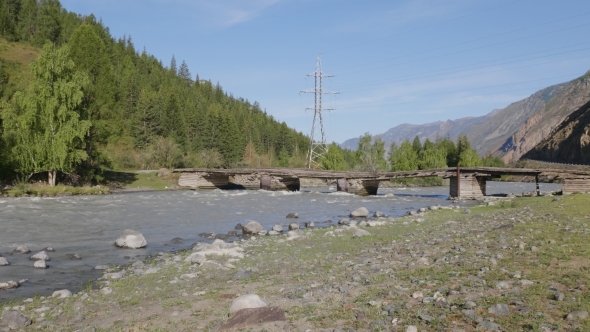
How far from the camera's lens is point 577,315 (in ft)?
19.4

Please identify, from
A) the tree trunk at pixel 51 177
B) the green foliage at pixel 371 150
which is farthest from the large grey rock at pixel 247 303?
the green foliage at pixel 371 150

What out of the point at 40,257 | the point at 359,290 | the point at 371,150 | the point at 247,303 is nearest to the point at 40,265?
the point at 40,257

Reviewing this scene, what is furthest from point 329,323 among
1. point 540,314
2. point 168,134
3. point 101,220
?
point 168,134

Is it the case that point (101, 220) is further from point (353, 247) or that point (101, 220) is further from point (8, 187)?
point (8, 187)

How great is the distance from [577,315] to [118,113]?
9185 cm

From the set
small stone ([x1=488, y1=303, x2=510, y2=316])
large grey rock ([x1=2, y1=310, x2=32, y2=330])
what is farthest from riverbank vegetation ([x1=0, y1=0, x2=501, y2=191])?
small stone ([x1=488, y1=303, x2=510, y2=316])

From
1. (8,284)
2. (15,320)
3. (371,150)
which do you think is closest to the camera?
(15,320)

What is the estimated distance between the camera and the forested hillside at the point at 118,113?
51.4 meters

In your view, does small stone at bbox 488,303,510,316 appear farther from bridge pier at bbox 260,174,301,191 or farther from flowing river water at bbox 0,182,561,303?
bridge pier at bbox 260,174,301,191

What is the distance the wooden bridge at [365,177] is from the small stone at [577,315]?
39.6 meters

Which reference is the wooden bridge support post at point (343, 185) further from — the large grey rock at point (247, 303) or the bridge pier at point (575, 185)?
the large grey rock at point (247, 303)

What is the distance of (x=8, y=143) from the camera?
45.9m

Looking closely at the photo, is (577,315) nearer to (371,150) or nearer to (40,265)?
(40,265)

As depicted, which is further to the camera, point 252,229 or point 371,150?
point 371,150
